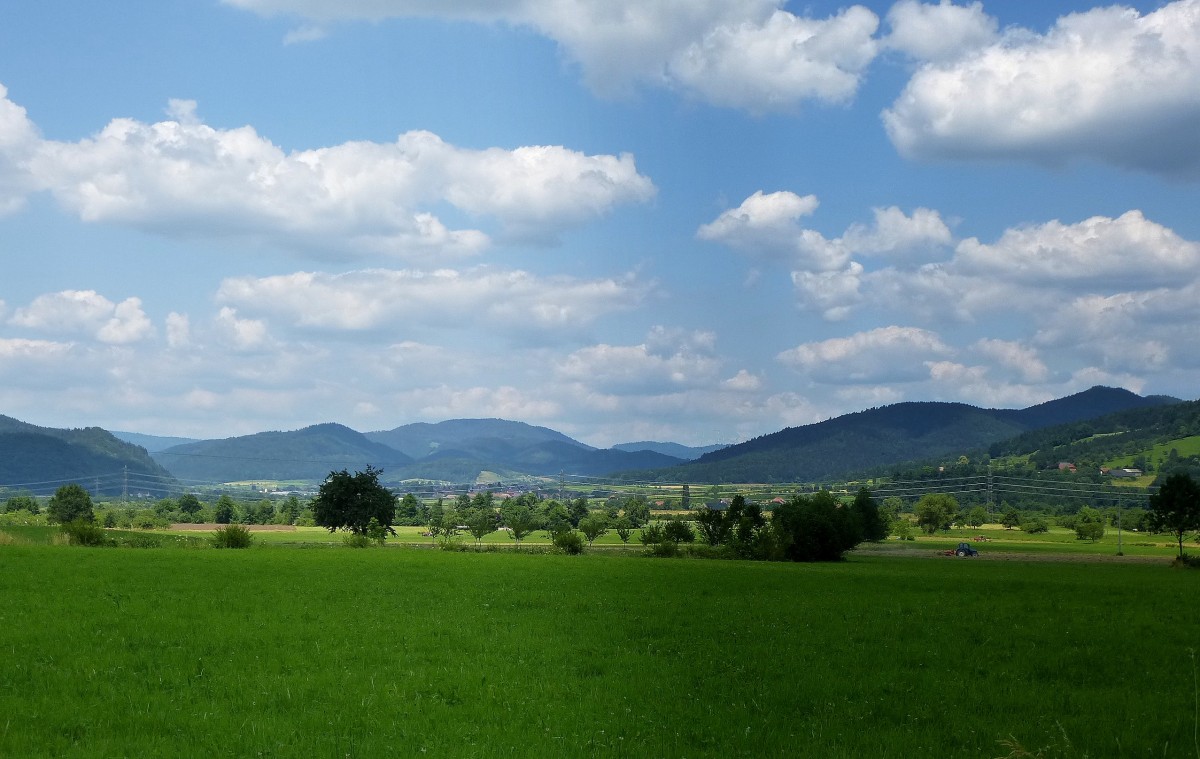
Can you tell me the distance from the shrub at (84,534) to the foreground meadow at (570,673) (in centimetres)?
2603

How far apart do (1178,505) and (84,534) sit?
112632 millimetres

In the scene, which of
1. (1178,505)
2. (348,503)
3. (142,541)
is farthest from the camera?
(1178,505)

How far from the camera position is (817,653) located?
2203 centimetres

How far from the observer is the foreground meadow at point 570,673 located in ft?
47.9

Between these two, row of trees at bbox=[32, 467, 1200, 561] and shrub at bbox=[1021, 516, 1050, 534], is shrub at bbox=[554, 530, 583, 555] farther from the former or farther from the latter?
shrub at bbox=[1021, 516, 1050, 534]

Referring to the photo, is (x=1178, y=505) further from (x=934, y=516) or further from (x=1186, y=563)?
(x=934, y=516)

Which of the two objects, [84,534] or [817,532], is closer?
[84,534]

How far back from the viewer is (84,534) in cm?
5856

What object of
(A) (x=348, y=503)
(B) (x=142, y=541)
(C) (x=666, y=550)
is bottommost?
(C) (x=666, y=550)

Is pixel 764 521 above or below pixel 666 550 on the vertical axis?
above

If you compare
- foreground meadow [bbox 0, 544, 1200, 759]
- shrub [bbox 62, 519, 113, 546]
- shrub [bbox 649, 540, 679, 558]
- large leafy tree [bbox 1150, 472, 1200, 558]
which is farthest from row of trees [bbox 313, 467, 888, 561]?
foreground meadow [bbox 0, 544, 1200, 759]

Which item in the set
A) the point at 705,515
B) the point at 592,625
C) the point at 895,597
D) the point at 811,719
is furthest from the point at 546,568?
the point at 705,515

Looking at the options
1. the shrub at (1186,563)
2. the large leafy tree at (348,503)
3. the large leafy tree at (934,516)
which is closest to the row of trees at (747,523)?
the large leafy tree at (348,503)

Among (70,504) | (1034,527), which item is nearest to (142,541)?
(70,504)
